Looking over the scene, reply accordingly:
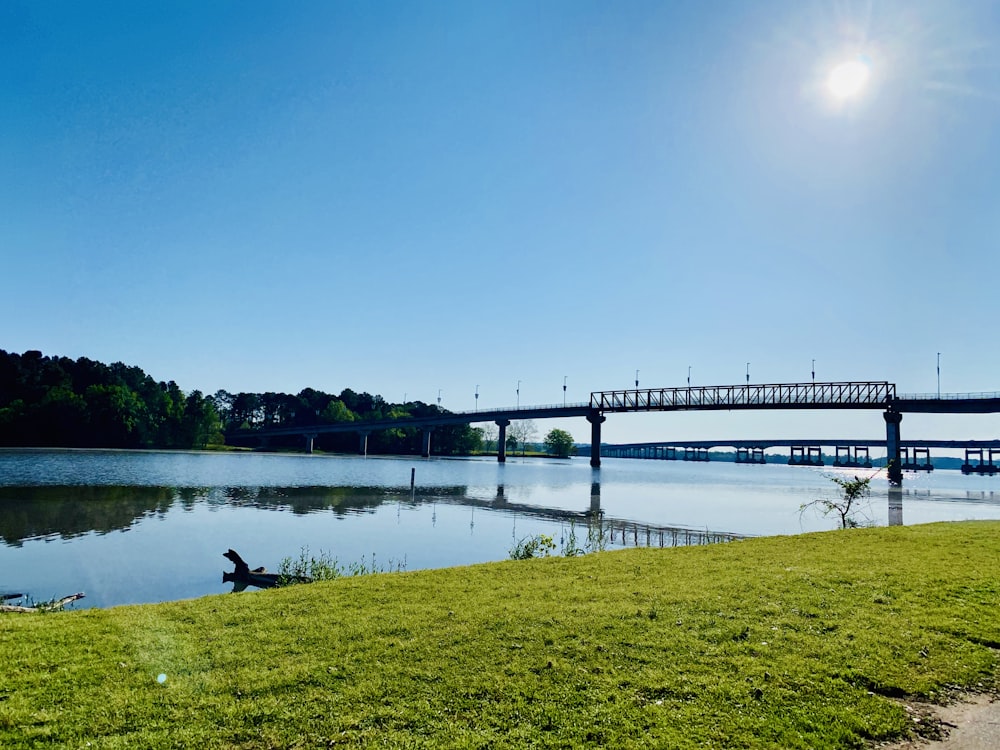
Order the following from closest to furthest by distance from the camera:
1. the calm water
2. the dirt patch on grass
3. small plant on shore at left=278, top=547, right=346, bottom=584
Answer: the dirt patch on grass → small plant on shore at left=278, top=547, right=346, bottom=584 → the calm water

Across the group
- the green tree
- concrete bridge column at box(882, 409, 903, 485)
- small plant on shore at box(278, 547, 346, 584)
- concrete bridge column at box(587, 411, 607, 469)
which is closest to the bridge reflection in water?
small plant on shore at box(278, 547, 346, 584)

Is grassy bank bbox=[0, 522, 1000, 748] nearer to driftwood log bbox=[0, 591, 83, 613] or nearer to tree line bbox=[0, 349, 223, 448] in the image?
driftwood log bbox=[0, 591, 83, 613]

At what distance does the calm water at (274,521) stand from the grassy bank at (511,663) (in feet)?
30.4

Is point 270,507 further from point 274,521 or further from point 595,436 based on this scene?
point 595,436

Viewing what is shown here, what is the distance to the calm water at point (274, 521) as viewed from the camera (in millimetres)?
21156

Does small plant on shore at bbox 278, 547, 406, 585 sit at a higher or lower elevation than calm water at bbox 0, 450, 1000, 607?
higher

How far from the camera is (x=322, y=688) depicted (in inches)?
301

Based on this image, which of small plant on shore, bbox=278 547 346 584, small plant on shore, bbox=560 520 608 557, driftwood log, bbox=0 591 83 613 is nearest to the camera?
driftwood log, bbox=0 591 83 613

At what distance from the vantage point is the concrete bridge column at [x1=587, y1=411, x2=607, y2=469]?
131125mm

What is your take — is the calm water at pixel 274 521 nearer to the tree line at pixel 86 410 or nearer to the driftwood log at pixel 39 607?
the driftwood log at pixel 39 607

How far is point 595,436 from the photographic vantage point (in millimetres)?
131125

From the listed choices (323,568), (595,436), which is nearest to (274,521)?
(323,568)

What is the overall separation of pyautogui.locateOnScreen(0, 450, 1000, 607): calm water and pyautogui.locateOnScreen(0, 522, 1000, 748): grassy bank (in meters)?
9.27

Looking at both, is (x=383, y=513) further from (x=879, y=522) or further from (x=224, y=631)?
(x=879, y=522)
